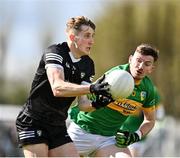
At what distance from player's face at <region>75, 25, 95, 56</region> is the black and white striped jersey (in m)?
0.14

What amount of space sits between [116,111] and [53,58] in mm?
1849

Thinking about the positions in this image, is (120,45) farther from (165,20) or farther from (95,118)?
(95,118)

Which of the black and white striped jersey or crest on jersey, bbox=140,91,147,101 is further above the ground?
the black and white striped jersey

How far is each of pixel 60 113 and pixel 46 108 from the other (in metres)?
0.17

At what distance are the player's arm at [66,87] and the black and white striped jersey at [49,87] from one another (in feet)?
0.63

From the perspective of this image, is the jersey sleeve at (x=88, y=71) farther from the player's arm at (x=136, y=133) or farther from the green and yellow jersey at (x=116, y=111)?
the player's arm at (x=136, y=133)

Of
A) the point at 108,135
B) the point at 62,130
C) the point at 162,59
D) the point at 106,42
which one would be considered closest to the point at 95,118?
the point at 108,135

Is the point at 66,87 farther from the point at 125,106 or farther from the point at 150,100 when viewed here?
the point at 150,100

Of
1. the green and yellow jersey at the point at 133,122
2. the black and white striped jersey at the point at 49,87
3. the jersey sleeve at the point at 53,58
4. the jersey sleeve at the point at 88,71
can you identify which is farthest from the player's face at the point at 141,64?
the jersey sleeve at the point at 53,58

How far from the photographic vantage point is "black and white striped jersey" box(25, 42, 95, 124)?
777 centimetres

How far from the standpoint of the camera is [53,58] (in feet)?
25.2

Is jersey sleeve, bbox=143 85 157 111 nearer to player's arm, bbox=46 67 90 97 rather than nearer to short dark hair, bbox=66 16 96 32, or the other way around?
short dark hair, bbox=66 16 96 32

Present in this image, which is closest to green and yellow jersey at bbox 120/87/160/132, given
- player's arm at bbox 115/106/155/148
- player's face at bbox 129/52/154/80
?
player's arm at bbox 115/106/155/148

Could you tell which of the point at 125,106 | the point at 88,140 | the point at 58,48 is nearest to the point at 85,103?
the point at 58,48
